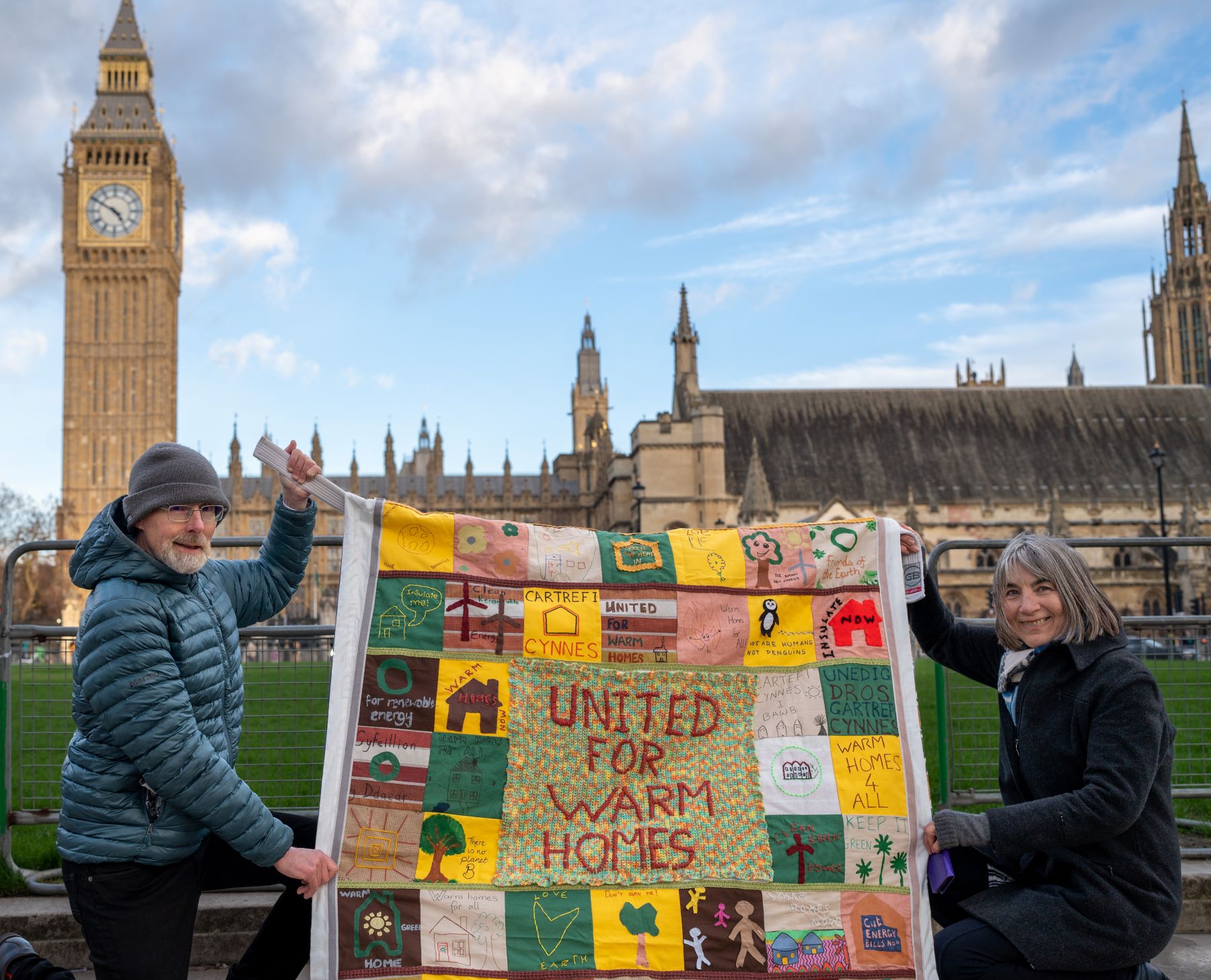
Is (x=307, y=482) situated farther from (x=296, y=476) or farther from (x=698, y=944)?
(x=698, y=944)

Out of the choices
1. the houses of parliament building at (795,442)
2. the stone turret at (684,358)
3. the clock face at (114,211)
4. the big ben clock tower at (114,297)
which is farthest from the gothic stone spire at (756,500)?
the clock face at (114,211)

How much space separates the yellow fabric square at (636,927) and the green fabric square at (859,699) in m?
0.83

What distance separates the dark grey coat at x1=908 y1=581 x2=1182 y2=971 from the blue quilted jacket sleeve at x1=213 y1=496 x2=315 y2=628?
2.41 metres

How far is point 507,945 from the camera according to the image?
10.9ft

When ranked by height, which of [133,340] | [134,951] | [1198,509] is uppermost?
[133,340]

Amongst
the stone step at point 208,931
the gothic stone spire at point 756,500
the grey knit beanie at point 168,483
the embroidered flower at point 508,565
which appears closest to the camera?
the grey knit beanie at point 168,483

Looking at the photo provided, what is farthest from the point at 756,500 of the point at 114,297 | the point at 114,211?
the point at 114,211

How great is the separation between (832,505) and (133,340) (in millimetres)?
54050

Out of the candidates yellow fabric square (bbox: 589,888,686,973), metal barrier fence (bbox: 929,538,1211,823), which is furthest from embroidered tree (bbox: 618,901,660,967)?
metal barrier fence (bbox: 929,538,1211,823)

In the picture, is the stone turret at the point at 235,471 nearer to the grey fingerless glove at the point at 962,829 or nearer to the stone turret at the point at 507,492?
the stone turret at the point at 507,492

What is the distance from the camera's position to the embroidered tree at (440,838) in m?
3.42

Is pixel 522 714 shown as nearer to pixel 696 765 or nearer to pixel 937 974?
pixel 696 765

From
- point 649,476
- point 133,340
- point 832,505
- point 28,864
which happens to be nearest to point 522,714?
point 28,864

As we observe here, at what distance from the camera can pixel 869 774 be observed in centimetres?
359
